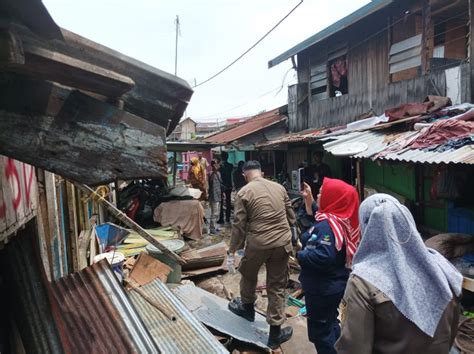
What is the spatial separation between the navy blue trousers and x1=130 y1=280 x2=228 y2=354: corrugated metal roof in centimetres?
91

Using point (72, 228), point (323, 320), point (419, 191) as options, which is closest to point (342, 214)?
point (323, 320)

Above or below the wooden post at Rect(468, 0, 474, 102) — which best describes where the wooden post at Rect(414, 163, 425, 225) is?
below

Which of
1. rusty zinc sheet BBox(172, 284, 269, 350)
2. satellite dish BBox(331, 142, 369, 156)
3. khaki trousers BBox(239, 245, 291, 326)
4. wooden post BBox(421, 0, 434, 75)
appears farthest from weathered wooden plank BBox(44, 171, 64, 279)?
wooden post BBox(421, 0, 434, 75)

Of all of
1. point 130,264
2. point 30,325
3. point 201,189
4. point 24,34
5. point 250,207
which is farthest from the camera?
point 201,189

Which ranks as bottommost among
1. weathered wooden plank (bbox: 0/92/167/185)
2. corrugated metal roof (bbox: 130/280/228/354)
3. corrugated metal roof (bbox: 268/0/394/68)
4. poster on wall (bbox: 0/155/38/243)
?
corrugated metal roof (bbox: 130/280/228/354)

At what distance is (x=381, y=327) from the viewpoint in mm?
1827

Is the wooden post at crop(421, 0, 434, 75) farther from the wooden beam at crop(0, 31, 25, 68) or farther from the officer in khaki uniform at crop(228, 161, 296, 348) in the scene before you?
the wooden beam at crop(0, 31, 25, 68)

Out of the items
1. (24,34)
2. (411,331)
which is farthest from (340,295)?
(24,34)

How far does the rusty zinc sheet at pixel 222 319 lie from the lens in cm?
423

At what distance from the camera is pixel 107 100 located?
1.46 m

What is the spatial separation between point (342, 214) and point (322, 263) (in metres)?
0.49

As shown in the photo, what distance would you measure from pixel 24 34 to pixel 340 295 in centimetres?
322

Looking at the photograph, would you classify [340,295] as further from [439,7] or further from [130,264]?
[439,7]

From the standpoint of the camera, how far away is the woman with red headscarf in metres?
3.16
